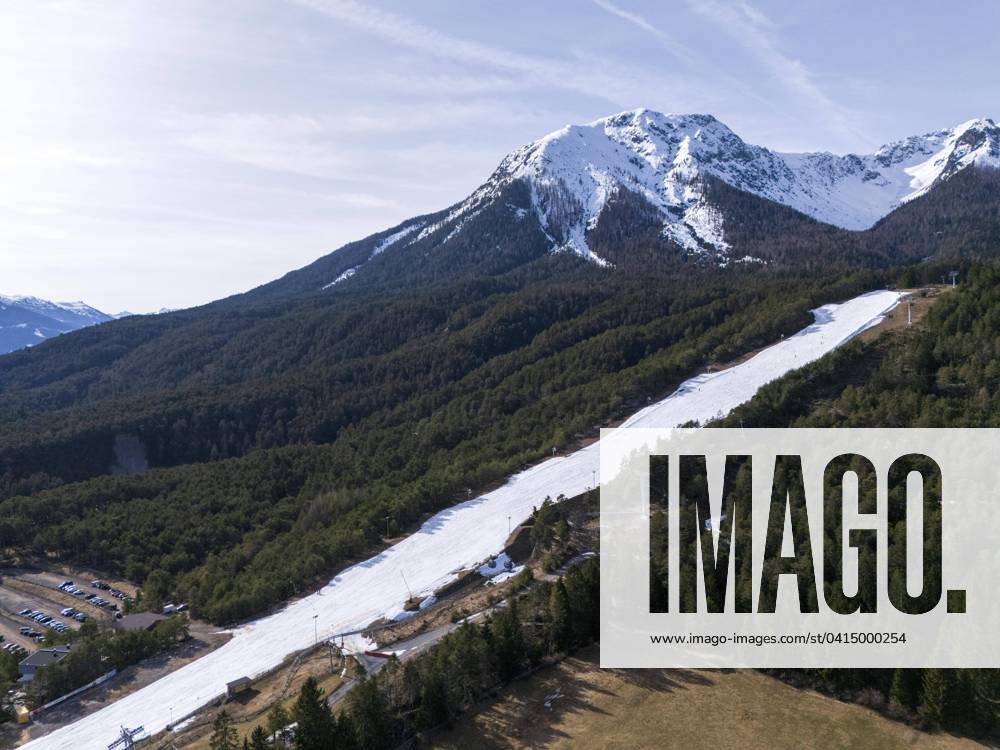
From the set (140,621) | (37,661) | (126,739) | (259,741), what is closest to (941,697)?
(259,741)

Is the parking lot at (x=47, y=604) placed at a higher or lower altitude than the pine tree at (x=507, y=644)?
lower

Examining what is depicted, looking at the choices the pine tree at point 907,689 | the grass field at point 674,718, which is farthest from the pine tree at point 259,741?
the pine tree at point 907,689

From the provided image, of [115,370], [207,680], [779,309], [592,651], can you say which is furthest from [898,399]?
[115,370]

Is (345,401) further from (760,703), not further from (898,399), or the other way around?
(760,703)

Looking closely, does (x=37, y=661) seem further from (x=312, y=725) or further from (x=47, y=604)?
(x=312, y=725)

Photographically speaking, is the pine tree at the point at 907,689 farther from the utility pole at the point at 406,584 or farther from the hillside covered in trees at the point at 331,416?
the hillside covered in trees at the point at 331,416

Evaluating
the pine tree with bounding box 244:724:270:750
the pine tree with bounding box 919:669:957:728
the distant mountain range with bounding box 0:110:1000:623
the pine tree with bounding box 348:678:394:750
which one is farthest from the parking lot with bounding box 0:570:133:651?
the pine tree with bounding box 919:669:957:728

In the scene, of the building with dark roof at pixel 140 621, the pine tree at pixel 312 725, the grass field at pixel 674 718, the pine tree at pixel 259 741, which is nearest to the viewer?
the pine tree at pixel 259 741
